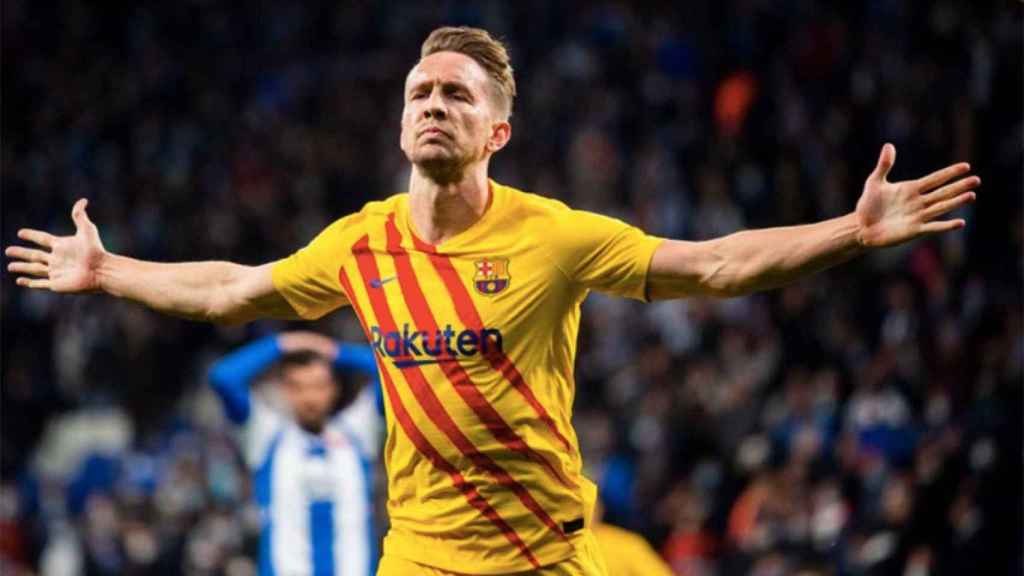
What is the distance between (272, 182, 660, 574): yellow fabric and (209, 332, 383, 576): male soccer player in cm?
358

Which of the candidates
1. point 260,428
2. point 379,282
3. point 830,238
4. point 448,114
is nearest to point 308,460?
point 260,428

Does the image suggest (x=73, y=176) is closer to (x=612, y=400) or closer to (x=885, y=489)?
(x=612, y=400)

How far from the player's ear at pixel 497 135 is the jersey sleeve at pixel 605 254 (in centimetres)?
37

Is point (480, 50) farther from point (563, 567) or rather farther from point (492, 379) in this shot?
point (563, 567)

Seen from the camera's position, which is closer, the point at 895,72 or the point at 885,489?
the point at 885,489

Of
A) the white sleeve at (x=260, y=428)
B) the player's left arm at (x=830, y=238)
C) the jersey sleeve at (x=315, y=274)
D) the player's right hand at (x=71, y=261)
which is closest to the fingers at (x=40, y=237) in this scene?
the player's right hand at (x=71, y=261)

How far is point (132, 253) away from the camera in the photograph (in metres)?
17.1

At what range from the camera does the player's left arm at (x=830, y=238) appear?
4586mm

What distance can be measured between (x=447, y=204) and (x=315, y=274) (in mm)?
497

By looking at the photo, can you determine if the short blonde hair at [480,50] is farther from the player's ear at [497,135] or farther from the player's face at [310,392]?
the player's face at [310,392]

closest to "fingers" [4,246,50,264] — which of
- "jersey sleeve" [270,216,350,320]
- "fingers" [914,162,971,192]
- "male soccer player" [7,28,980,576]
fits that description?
"jersey sleeve" [270,216,350,320]

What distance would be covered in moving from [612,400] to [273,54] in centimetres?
836

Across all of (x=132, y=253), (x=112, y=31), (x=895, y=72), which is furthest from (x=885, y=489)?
(x=112, y=31)

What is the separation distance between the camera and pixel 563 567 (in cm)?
503
